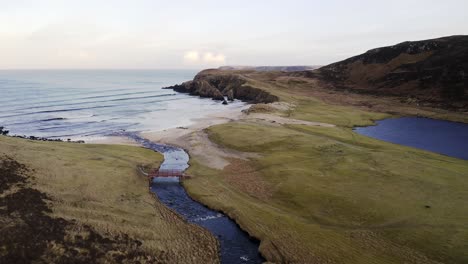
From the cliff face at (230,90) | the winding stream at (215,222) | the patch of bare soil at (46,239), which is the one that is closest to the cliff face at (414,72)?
the cliff face at (230,90)

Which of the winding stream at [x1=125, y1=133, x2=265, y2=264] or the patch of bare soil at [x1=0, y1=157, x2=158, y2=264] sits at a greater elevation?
the patch of bare soil at [x1=0, y1=157, x2=158, y2=264]

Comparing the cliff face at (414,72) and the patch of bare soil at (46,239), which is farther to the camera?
the cliff face at (414,72)

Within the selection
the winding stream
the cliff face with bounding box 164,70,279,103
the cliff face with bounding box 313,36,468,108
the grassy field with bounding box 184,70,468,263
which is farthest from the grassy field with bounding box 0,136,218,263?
the cliff face with bounding box 313,36,468,108

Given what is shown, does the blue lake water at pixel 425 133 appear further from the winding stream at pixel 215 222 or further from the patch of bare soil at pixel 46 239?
the patch of bare soil at pixel 46 239

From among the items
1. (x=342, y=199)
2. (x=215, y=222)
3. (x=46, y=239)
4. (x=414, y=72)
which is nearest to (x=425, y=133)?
(x=342, y=199)

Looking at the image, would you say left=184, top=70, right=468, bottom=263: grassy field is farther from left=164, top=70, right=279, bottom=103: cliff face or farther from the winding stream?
left=164, top=70, right=279, bottom=103: cliff face

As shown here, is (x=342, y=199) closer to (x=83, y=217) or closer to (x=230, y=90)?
(x=83, y=217)

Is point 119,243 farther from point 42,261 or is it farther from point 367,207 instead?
point 367,207
